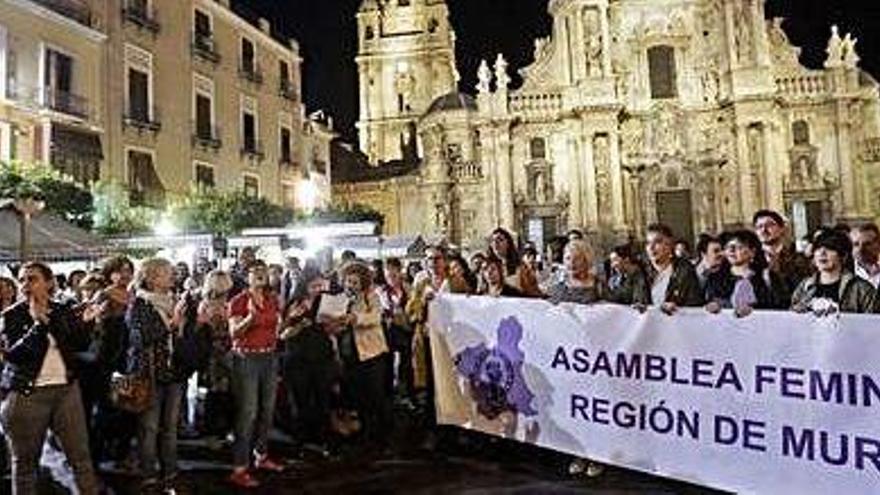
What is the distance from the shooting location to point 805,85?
134 ft

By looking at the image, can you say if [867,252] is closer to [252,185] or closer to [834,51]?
[252,185]

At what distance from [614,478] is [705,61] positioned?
37927 mm

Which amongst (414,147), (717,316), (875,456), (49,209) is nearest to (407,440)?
(717,316)

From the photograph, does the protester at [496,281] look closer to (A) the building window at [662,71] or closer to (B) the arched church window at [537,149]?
(B) the arched church window at [537,149]

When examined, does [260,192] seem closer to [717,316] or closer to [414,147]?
[414,147]

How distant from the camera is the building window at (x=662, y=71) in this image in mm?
41938

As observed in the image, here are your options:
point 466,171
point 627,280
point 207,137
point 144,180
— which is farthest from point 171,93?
point 627,280

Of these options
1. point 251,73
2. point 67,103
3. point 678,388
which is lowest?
point 678,388

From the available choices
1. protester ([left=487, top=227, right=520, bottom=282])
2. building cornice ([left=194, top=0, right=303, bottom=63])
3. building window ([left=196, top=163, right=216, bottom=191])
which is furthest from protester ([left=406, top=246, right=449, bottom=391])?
building cornice ([left=194, top=0, right=303, bottom=63])

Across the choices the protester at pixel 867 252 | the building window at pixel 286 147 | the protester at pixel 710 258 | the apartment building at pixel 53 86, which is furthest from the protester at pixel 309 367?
the building window at pixel 286 147

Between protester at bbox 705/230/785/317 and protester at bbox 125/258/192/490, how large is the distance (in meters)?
4.05

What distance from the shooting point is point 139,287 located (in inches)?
266

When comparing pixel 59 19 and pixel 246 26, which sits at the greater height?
pixel 246 26

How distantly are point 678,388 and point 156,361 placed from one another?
12.6 ft
